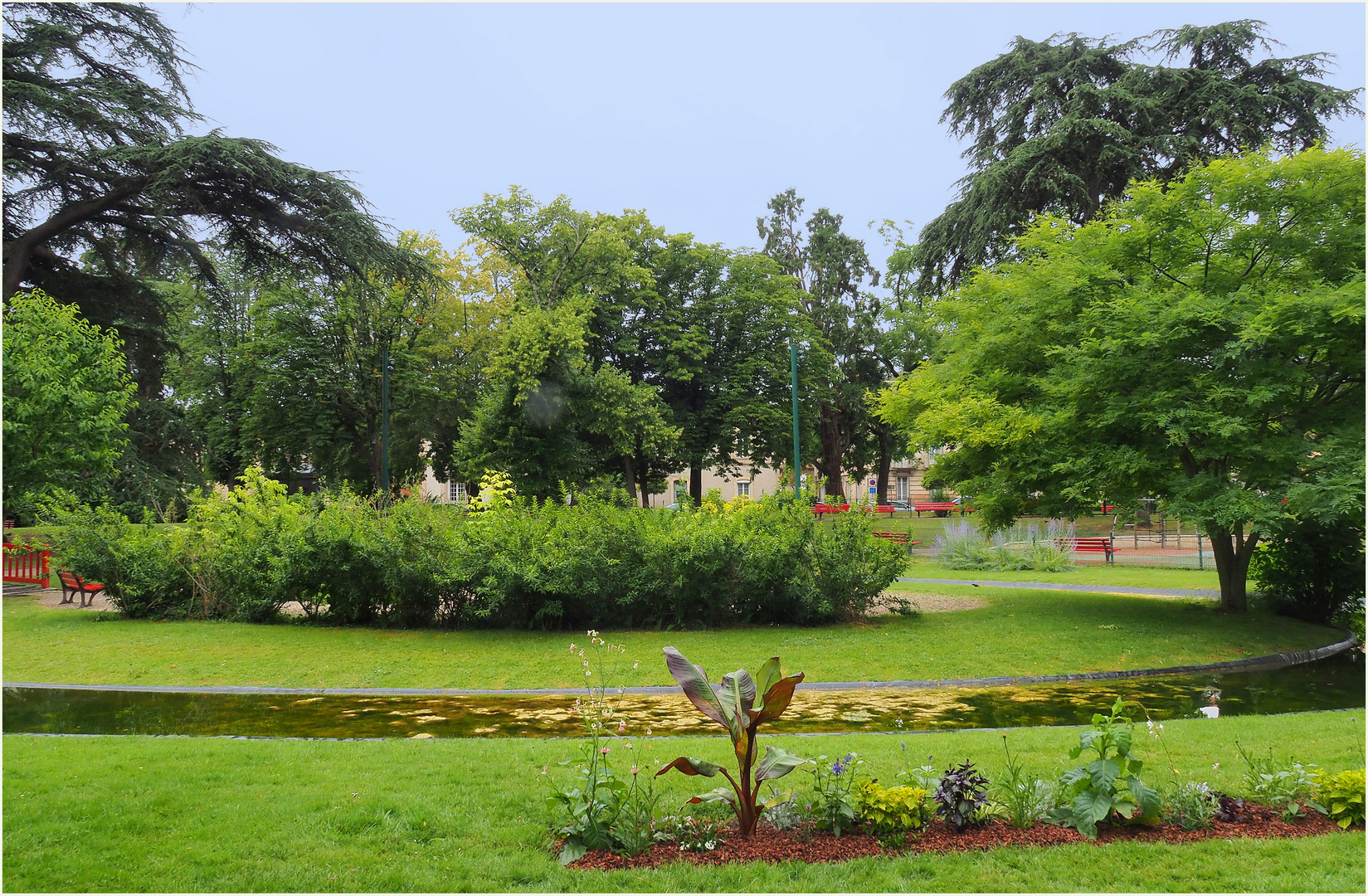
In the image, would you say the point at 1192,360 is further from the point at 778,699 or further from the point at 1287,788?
the point at 778,699

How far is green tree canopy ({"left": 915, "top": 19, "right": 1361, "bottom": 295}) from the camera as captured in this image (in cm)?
2509

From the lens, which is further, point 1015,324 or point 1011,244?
point 1011,244

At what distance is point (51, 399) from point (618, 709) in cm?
639

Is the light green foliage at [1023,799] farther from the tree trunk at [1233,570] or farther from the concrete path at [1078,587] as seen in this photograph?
the concrete path at [1078,587]

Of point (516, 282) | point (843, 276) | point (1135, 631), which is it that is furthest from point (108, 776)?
point (843, 276)

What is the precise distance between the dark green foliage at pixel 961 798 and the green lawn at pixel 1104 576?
1671 centimetres

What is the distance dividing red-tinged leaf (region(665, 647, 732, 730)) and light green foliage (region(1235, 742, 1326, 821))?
3.33 m

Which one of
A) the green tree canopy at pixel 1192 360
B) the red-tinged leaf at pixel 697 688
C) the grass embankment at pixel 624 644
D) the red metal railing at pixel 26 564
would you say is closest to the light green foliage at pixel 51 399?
the grass embankment at pixel 624 644

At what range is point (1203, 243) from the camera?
1488 cm

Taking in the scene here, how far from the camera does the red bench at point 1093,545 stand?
2944cm

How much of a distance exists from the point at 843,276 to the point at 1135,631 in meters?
36.8

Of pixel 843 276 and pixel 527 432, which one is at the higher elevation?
pixel 843 276

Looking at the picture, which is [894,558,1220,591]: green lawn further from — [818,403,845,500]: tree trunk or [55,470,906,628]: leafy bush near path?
[818,403,845,500]: tree trunk

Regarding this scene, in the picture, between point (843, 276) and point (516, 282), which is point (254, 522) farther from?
point (843, 276)
